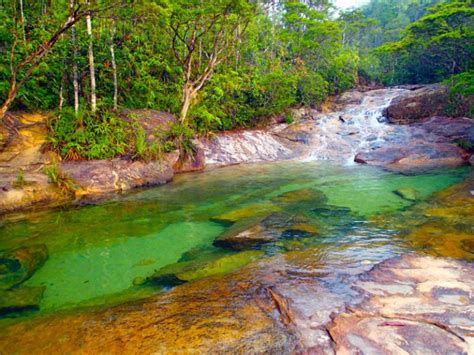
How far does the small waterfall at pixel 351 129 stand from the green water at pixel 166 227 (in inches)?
178

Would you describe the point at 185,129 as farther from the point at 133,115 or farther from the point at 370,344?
the point at 370,344

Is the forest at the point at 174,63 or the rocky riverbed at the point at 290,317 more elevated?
the forest at the point at 174,63

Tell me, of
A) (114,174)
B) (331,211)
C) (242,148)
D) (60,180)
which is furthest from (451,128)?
(60,180)

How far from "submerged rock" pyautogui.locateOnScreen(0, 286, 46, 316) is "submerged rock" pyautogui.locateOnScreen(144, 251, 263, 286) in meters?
1.42

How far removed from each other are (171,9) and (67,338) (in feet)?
34.7

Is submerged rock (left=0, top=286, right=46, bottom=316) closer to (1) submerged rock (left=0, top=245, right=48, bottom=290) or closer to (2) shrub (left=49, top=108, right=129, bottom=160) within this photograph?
(1) submerged rock (left=0, top=245, right=48, bottom=290)

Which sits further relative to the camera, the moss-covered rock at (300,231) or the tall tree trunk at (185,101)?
the tall tree trunk at (185,101)

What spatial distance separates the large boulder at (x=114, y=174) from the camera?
30.7ft

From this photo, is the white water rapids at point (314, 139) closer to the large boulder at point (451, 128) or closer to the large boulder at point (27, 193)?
the large boulder at point (451, 128)

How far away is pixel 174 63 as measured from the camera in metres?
15.6

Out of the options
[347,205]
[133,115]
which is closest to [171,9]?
[133,115]

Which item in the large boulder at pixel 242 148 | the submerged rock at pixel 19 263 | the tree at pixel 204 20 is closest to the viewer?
the submerged rock at pixel 19 263

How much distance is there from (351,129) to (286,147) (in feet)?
15.5

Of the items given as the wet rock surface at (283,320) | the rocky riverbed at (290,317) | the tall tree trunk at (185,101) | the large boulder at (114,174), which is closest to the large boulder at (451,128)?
the tall tree trunk at (185,101)
